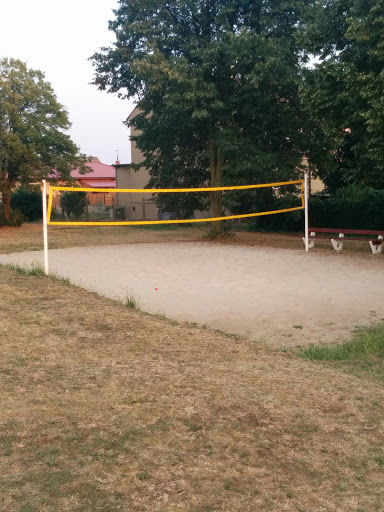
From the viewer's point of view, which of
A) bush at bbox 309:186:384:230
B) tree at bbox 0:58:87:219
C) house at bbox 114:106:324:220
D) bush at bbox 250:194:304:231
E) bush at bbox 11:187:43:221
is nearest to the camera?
bush at bbox 309:186:384:230

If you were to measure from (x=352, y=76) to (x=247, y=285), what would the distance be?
7.13 m

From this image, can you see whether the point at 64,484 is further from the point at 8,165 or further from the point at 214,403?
the point at 8,165

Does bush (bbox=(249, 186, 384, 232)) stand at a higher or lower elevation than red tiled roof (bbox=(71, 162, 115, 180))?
lower

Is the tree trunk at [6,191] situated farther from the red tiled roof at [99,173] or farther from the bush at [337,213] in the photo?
the red tiled roof at [99,173]

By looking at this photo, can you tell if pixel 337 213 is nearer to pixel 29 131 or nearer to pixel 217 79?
pixel 217 79

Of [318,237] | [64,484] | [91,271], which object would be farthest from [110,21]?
[64,484]

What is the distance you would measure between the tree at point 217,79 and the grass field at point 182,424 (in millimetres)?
13612

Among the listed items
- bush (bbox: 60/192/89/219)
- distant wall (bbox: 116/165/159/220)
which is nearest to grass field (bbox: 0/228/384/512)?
distant wall (bbox: 116/165/159/220)

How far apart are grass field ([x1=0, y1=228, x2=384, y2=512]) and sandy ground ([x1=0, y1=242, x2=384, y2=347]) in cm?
126

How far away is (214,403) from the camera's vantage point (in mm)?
4109

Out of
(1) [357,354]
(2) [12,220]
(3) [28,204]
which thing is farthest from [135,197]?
(1) [357,354]

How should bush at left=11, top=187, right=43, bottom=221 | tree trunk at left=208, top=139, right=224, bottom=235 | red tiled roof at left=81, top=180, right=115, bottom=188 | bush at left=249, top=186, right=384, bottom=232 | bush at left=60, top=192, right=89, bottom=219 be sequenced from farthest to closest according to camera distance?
red tiled roof at left=81, top=180, right=115, bottom=188, bush at left=11, top=187, right=43, bottom=221, bush at left=60, top=192, right=89, bottom=219, bush at left=249, top=186, right=384, bottom=232, tree trunk at left=208, top=139, right=224, bottom=235

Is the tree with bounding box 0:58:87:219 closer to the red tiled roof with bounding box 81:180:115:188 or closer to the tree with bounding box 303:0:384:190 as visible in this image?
the tree with bounding box 303:0:384:190

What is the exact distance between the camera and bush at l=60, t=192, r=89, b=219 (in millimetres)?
35453
